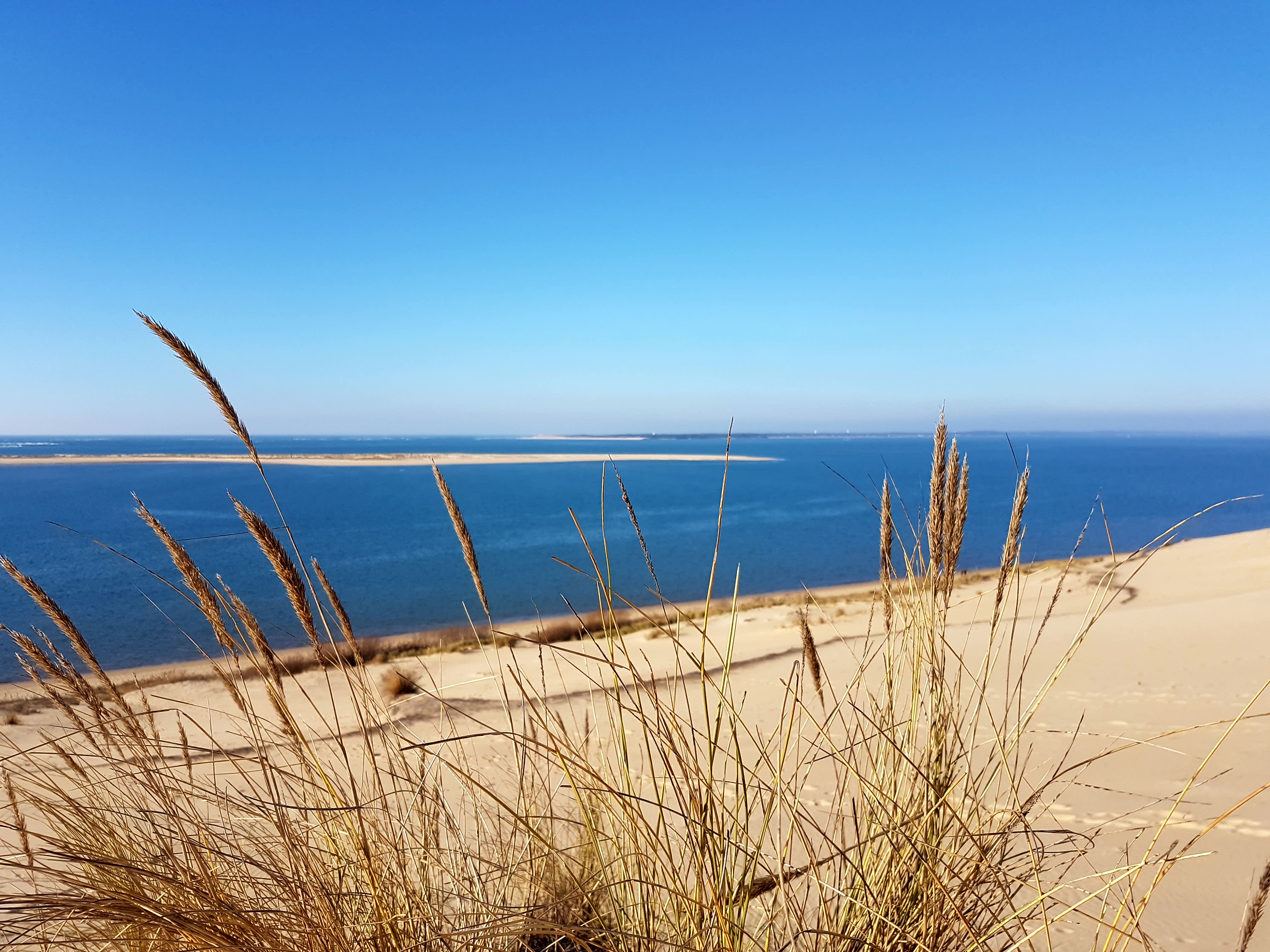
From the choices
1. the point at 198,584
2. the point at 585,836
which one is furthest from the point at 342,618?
the point at 585,836

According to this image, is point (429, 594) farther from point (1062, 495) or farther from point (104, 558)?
point (1062, 495)

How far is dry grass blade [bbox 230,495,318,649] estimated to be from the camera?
1.51 metres

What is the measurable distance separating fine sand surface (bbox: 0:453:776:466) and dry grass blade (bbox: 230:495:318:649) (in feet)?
264

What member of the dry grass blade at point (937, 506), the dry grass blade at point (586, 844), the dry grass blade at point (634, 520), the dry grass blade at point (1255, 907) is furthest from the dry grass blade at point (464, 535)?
the dry grass blade at point (1255, 907)

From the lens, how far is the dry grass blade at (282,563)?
151 centimetres

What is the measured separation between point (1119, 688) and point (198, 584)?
7932 millimetres

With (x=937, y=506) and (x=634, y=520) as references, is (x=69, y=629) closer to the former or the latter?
(x=634, y=520)

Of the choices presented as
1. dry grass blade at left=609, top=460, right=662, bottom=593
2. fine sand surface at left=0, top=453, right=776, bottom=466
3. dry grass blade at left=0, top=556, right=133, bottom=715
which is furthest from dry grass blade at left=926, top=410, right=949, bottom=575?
fine sand surface at left=0, top=453, right=776, bottom=466

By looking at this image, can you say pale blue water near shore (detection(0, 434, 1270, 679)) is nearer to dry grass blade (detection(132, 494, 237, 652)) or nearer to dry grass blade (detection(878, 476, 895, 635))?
dry grass blade (detection(132, 494, 237, 652))

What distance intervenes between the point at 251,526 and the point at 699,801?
1137 millimetres

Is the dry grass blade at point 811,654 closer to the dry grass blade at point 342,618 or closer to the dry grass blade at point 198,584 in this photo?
the dry grass blade at point 342,618

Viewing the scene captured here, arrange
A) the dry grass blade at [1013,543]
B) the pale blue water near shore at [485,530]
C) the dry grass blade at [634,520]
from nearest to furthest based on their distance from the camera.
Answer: the dry grass blade at [634,520] < the dry grass blade at [1013,543] < the pale blue water near shore at [485,530]

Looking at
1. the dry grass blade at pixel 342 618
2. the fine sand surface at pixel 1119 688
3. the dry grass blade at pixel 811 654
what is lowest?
the fine sand surface at pixel 1119 688

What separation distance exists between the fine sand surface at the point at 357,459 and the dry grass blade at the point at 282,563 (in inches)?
3162
